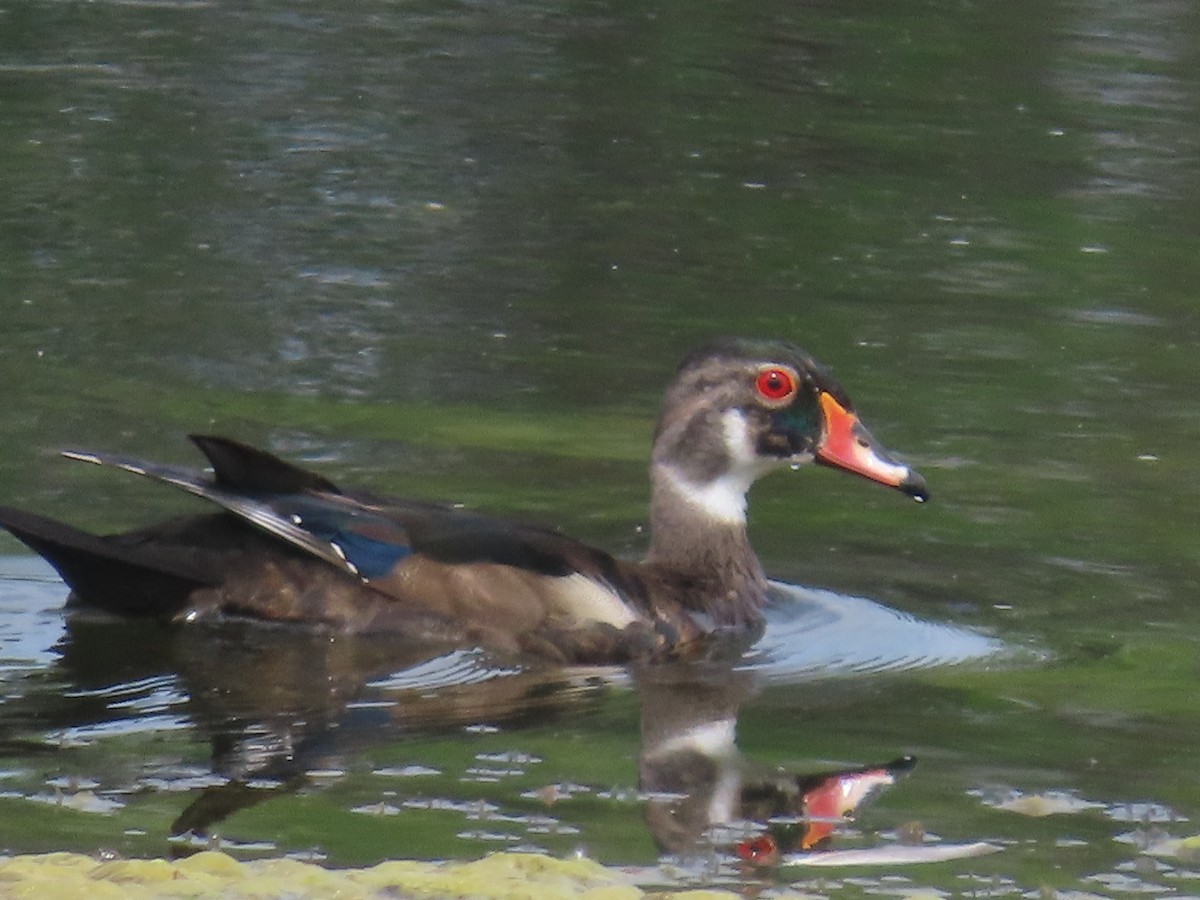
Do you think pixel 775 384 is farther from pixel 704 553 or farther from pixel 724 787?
pixel 724 787

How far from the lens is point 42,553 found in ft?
28.2

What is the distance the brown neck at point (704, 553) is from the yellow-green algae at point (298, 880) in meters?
3.13

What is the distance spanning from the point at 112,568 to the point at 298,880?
9.00ft

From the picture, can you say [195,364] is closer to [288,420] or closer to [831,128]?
[288,420]

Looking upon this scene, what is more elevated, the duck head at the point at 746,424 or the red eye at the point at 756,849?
the duck head at the point at 746,424

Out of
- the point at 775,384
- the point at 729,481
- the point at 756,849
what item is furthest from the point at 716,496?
the point at 756,849

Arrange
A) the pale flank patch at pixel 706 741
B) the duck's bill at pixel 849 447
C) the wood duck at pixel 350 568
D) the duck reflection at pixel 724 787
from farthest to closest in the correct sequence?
1. the duck's bill at pixel 849 447
2. the wood duck at pixel 350 568
3. the pale flank patch at pixel 706 741
4. the duck reflection at pixel 724 787

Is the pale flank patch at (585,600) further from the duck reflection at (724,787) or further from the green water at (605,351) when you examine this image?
the duck reflection at (724,787)

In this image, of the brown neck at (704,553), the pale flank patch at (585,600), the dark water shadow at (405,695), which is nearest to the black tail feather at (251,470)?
the dark water shadow at (405,695)

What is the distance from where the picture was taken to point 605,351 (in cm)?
1277

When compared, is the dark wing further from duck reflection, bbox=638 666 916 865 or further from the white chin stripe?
the white chin stripe

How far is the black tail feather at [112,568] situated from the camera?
8445 mm

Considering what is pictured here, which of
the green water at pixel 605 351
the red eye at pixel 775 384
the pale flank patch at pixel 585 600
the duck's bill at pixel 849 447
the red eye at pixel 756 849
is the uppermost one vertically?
the red eye at pixel 775 384

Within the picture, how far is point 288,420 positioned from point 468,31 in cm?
1075
